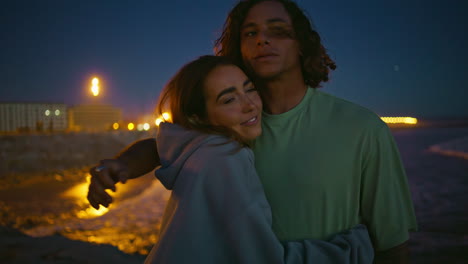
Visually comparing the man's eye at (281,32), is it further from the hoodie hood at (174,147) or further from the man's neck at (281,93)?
the hoodie hood at (174,147)

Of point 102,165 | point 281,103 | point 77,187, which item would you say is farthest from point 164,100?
point 77,187

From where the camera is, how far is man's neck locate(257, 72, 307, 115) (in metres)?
2.33

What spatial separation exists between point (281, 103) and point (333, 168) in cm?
66

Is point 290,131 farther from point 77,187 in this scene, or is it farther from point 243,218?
point 77,187

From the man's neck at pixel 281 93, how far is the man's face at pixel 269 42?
0.07 m

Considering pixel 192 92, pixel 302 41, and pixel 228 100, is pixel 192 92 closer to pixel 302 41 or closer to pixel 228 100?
pixel 228 100

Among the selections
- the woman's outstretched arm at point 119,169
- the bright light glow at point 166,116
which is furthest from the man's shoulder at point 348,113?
the woman's outstretched arm at point 119,169

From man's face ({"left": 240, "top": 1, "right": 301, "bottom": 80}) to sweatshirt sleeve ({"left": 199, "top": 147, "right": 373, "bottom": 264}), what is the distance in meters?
0.99

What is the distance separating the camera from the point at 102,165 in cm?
185

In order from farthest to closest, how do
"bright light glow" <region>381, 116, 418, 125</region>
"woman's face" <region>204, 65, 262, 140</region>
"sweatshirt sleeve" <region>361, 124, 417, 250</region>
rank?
"bright light glow" <region>381, 116, 418, 125</region>, "woman's face" <region>204, 65, 262, 140</region>, "sweatshirt sleeve" <region>361, 124, 417, 250</region>

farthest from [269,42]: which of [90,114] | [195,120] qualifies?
[90,114]

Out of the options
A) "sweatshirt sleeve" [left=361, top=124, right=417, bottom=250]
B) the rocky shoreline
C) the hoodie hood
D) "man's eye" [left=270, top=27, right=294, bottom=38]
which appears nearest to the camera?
the hoodie hood

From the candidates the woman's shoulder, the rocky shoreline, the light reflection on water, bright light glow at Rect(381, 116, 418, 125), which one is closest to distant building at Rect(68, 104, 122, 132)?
bright light glow at Rect(381, 116, 418, 125)

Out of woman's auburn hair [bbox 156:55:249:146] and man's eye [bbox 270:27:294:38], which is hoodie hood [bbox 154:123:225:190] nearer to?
woman's auburn hair [bbox 156:55:249:146]
